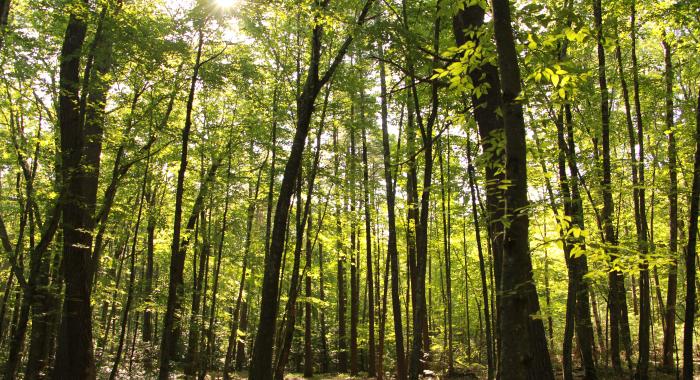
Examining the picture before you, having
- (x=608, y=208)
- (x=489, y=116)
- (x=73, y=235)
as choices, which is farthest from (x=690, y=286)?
(x=73, y=235)

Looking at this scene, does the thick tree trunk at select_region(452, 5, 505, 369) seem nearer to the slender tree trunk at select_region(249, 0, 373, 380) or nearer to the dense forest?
the dense forest

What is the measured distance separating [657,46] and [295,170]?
46.6 feet

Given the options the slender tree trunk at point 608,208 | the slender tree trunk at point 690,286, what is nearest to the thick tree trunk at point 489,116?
the slender tree trunk at point 690,286

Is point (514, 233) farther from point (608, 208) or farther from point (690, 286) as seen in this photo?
point (608, 208)

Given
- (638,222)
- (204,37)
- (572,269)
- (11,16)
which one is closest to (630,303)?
(638,222)

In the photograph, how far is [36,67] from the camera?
8.94 m

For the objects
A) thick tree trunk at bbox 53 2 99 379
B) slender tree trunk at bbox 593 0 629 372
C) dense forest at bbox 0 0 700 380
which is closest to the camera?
dense forest at bbox 0 0 700 380

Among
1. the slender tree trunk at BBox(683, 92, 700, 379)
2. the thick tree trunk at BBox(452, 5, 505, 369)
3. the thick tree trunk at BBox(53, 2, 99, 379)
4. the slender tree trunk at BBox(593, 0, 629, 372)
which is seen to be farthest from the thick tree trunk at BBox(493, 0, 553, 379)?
the thick tree trunk at BBox(53, 2, 99, 379)

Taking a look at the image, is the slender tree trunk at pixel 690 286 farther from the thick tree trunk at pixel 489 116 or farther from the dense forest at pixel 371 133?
the thick tree trunk at pixel 489 116

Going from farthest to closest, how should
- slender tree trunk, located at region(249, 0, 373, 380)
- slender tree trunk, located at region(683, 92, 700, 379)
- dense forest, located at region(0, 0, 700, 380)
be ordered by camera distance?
slender tree trunk, located at region(249, 0, 373, 380) → slender tree trunk, located at region(683, 92, 700, 379) → dense forest, located at region(0, 0, 700, 380)

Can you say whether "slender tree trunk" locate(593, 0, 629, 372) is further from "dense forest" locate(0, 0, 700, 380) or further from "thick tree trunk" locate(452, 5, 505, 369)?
"thick tree trunk" locate(452, 5, 505, 369)

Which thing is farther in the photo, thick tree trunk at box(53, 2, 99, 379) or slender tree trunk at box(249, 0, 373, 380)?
thick tree trunk at box(53, 2, 99, 379)

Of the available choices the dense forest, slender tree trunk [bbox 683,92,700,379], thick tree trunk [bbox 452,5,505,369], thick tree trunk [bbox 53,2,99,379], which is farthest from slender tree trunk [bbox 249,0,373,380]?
slender tree trunk [bbox 683,92,700,379]

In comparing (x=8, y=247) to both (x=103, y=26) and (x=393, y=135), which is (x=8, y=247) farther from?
(x=393, y=135)
